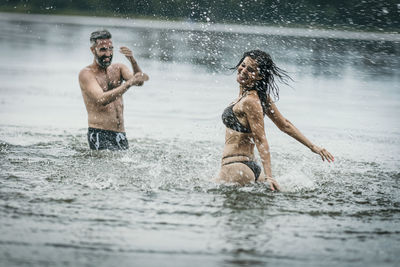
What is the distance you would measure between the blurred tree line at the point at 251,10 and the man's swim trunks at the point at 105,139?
1233 inches

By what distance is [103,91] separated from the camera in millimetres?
7742

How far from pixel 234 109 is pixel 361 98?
894cm

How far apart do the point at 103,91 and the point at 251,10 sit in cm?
3961

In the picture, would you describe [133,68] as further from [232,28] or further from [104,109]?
[232,28]

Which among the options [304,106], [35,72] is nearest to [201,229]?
[304,106]

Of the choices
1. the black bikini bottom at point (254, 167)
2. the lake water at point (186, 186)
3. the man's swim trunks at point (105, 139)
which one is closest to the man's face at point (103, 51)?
the man's swim trunks at point (105, 139)

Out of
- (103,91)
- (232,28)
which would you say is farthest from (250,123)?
(232,28)

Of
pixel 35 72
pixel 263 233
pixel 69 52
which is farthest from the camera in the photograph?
pixel 69 52

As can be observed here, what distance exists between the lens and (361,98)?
47.9 feet

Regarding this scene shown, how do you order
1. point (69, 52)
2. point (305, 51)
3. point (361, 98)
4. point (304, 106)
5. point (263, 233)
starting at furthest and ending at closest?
point (305, 51)
point (69, 52)
point (361, 98)
point (304, 106)
point (263, 233)

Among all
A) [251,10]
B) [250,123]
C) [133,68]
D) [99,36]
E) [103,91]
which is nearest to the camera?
[250,123]

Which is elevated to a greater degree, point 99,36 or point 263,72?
point 99,36

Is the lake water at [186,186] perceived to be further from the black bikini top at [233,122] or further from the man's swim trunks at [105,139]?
the black bikini top at [233,122]

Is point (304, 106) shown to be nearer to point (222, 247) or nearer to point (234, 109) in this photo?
point (234, 109)
